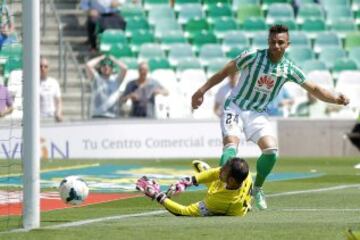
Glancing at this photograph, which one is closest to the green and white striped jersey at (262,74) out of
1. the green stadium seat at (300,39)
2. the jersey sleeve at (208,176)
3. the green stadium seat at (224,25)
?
the jersey sleeve at (208,176)

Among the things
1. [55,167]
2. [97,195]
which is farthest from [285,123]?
[97,195]

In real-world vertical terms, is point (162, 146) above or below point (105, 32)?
below

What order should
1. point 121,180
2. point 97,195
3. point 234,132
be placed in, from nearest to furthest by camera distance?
point 234,132 < point 97,195 < point 121,180

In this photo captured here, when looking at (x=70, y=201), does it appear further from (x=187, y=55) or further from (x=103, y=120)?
(x=187, y=55)

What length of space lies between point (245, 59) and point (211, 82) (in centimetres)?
49

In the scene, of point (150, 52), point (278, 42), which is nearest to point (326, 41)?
point (150, 52)

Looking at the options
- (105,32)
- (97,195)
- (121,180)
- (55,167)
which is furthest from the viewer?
(105,32)

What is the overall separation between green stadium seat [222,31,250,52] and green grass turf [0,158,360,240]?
42.8 ft

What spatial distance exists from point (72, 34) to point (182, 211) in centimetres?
1772

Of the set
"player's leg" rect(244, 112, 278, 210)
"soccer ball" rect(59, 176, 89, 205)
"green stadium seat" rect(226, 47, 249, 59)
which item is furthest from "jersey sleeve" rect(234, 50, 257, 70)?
"green stadium seat" rect(226, 47, 249, 59)

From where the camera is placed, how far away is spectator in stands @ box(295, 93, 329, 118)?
1078 inches

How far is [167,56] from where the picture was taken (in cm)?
2978

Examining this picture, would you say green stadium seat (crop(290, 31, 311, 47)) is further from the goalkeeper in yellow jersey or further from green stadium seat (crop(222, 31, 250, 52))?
the goalkeeper in yellow jersey

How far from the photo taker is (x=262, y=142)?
14680 millimetres
